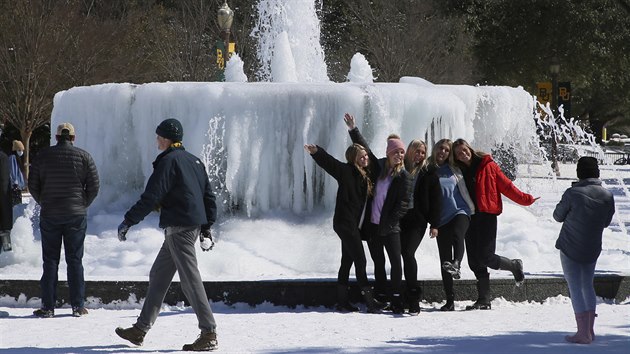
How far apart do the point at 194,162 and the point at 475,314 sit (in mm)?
3051

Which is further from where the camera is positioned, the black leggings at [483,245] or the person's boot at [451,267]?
the black leggings at [483,245]

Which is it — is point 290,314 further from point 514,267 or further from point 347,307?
point 514,267

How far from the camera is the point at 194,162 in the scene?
798 cm

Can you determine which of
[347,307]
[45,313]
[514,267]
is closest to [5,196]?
[45,313]

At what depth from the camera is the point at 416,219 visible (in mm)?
10047

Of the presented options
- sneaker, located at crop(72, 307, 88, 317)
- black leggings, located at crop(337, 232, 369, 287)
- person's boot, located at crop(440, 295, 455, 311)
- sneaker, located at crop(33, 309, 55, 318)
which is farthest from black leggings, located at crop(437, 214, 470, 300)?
sneaker, located at crop(33, 309, 55, 318)

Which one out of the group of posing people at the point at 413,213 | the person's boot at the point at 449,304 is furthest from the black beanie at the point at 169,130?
the person's boot at the point at 449,304

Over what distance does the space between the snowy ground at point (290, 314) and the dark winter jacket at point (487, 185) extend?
887 millimetres

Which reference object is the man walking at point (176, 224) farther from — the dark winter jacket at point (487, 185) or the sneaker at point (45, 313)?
the dark winter jacket at point (487, 185)

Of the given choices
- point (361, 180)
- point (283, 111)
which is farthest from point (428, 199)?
point (283, 111)

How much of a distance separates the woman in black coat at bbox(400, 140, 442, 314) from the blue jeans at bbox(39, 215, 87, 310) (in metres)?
2.64

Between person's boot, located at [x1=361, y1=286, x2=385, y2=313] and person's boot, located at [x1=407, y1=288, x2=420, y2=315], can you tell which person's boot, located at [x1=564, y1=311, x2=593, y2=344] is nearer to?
person's boot, located at [x1=407, y1=288, x2=420, y2=315]

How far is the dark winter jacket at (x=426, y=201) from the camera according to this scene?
32.6ft

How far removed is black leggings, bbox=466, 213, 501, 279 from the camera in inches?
395
